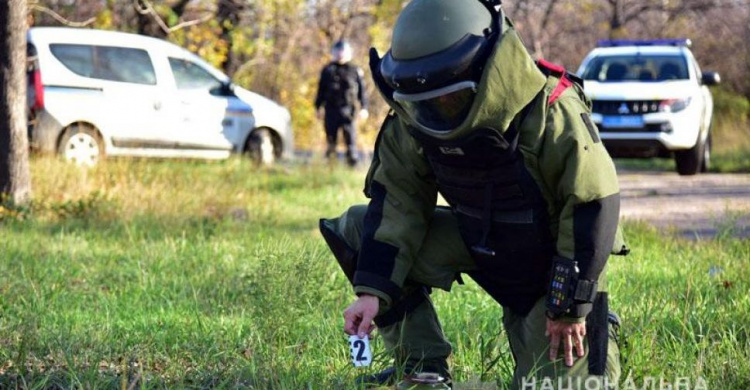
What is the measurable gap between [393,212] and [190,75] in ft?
36.2

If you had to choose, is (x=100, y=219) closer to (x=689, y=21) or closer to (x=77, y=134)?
(x=77, y=134)

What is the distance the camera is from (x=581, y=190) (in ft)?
10.5

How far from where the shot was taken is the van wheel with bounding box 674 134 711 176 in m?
14.2

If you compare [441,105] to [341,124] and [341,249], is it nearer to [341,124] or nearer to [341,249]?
[341,249]

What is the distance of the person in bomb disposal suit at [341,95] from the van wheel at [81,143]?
3.09m

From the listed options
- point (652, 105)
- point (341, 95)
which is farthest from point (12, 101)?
point (652, 105)

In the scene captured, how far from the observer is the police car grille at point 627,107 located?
544 inches

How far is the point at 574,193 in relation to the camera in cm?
322

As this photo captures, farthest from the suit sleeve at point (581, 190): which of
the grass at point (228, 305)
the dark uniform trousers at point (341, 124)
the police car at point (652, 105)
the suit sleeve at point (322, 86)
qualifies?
the suit sleeve at point (322, 86)

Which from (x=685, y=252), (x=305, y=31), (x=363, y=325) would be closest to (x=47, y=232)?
(x=685, y=252)

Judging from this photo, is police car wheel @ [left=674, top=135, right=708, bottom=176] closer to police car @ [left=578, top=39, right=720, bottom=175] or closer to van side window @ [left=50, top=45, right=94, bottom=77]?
police car @ [left=578, top=39, right=720, bottom=175]

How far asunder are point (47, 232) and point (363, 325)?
464 cm

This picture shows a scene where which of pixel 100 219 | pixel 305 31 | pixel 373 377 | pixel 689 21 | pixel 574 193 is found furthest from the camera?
pixel 689 21

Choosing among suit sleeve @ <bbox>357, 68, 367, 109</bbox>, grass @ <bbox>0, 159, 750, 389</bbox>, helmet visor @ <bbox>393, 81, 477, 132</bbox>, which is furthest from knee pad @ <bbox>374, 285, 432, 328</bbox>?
suit sleeve @ <bbox>357, 68, 367, 109</bbox>
